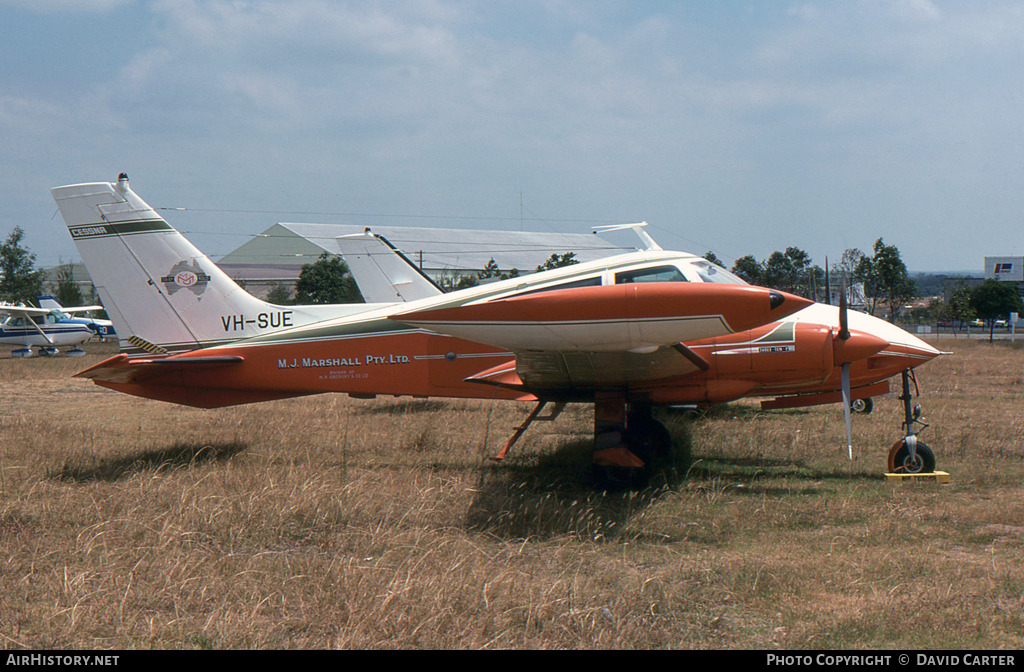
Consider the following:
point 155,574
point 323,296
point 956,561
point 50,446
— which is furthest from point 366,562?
point 323,296

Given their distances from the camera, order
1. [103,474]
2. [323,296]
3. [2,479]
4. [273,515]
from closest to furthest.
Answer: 1. [273,515]
2. [2,479]
3. [103,474]
4. [323,296]

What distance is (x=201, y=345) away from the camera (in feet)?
31.0

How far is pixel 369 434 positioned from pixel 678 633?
24.6 ft

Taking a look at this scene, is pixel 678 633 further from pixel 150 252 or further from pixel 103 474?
pixel 150 252

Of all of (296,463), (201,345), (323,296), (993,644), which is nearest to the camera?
(993,644)

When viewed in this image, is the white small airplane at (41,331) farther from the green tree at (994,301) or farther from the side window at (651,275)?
the green tree at (994,301)

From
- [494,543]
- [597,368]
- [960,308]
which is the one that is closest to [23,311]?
[597,368]

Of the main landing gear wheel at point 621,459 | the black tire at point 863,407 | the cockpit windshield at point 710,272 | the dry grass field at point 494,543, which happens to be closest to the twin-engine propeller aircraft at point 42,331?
the dry grass field at point 494,543

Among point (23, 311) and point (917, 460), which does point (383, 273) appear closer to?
point (917, 460)

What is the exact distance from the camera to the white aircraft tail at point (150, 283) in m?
9.40

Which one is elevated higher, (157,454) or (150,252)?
(150,252)

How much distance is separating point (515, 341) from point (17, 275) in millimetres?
52005

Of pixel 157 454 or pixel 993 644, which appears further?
pixel 157 454

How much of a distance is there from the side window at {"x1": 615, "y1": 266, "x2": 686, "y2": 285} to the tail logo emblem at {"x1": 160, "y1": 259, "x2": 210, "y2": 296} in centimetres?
569
